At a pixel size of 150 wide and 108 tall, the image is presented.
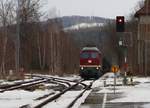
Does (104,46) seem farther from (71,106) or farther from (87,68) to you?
(71,106)

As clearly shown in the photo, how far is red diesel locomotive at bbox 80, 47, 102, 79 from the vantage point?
5818 cm

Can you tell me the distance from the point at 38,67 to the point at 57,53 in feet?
45.6

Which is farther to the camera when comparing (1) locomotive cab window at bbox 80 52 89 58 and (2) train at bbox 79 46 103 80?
(1) locomotive cab window at bbox 80 52 89 58

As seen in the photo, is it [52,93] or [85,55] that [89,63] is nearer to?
[85,55]

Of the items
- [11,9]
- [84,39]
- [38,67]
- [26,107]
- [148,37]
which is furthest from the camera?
[84,39]

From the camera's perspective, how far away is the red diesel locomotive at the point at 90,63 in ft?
191

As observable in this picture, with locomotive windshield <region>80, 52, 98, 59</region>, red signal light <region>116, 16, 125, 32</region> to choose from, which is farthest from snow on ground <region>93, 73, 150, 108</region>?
locomotive windshield <region>80, 52, 98, 59</region>

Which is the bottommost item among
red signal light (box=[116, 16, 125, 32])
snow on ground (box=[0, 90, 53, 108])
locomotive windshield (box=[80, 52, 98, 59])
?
snow on ground (box=[0, 90, 53, 108])

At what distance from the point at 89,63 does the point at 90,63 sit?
115mm

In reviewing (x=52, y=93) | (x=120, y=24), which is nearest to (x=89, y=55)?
(x=120, y=24)

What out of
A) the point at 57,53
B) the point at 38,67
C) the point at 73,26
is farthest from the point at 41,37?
the point at 73,26

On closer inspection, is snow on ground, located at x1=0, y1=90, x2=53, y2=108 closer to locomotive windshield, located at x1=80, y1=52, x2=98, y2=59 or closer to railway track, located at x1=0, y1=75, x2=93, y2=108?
railway track, located at x1=0, y1=75, x2=93, y2=108

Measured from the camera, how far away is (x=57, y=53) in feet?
282

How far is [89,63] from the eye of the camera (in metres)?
58.9
